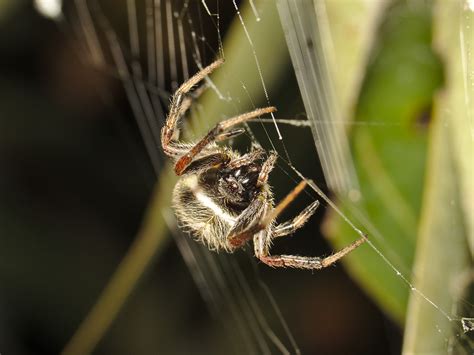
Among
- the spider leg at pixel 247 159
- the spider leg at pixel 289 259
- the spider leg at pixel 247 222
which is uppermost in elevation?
the spider leg at pixel 247 159

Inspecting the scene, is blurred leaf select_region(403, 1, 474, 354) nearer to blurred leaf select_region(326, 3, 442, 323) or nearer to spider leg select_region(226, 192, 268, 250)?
blurred leaf select_region(326, 3, 442, 323)

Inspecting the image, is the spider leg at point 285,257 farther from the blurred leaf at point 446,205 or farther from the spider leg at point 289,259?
the blurred leaf at point 446,205

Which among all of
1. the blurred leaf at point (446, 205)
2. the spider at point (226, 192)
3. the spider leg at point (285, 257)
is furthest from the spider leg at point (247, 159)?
the blurred leaf at point (446, 205)

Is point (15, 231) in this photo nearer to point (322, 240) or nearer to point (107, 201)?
point (107, 201)

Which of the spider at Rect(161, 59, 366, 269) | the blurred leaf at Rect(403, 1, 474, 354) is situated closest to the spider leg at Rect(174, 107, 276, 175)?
the spider at Rect(161, 59, 366, 269)

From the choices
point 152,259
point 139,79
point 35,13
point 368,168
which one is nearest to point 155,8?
point 139,79

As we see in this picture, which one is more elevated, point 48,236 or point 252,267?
point 252,267
